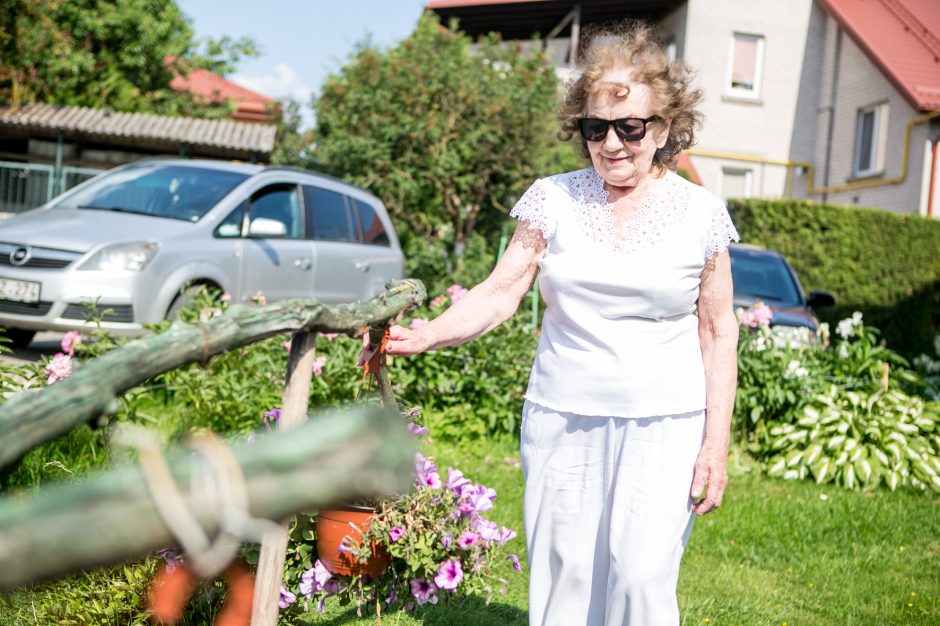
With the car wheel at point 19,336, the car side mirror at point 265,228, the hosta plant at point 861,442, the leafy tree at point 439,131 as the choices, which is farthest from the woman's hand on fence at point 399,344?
the leafy tree at point 439,131

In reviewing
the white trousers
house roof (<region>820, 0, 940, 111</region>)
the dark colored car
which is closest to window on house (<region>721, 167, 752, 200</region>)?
house roof (<region>820, 0, 940, 111</region>)

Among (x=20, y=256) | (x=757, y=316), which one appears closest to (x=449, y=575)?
(x=757, y=316)

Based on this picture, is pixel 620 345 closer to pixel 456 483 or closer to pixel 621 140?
pixel 621 140

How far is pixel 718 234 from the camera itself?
2.68 m

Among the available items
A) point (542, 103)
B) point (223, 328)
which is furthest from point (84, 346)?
point (542, 103)

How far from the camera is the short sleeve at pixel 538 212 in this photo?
2734 millimetres

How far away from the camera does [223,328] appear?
1.28 metres

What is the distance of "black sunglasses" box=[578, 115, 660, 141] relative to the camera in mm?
2646

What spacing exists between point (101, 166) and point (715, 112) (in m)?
14.7

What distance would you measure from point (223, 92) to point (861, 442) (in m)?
28.7

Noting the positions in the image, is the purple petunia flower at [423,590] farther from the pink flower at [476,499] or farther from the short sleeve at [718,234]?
the short sleeve at [718,234]

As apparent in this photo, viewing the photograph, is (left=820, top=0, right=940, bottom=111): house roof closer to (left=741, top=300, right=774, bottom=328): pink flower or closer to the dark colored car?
the dark colored car

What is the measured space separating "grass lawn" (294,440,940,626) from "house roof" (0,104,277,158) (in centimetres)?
1576

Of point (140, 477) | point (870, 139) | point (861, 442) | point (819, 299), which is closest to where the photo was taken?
point (140, 477)
